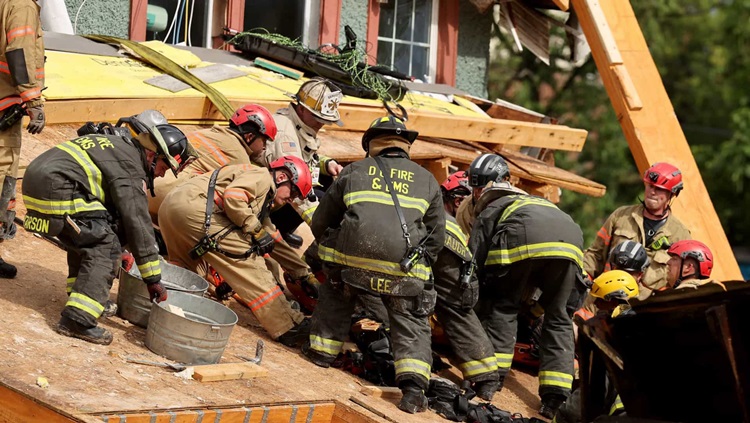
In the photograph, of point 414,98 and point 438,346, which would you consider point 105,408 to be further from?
point 414,98

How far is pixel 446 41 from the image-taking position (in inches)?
599

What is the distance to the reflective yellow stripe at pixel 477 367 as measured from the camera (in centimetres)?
894

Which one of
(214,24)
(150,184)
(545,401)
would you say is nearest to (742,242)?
(214,24)

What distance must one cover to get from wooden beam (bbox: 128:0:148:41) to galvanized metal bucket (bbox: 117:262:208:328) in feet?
15.8

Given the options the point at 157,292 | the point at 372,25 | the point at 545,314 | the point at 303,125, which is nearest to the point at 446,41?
the point at 372,25

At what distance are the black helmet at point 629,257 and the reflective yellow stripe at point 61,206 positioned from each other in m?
4.24

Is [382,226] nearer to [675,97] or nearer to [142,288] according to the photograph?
[142,288]

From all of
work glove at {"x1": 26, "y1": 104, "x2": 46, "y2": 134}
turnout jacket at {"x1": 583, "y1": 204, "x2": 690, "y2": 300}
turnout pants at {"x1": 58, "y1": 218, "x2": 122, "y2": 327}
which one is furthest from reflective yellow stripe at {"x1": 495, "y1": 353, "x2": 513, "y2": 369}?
work glove at {"x1": 26, "y1": 104, "x2": 46, "y2": 134}

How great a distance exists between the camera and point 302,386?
25.8 feet

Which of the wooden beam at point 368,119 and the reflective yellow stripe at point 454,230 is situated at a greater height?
the wooden beam at point 368,119

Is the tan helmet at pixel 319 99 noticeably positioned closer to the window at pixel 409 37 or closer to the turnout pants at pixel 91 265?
the turnout pants at pixel 91 265

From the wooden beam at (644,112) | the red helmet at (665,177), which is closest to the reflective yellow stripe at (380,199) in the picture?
the red helmet at (665,177)

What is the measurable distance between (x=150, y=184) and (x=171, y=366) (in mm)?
1270

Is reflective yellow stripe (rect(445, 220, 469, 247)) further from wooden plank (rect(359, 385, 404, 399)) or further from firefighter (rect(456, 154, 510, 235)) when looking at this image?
wooden plank (rect(359, 385, 404, 399))
